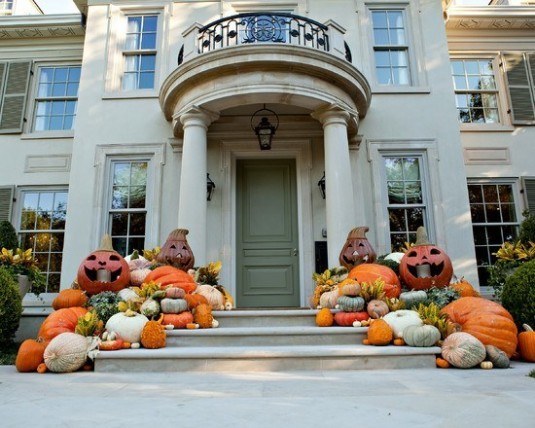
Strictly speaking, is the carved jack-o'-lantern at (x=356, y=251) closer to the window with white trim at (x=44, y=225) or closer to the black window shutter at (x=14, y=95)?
the window with white trim at (x=44, y=225)

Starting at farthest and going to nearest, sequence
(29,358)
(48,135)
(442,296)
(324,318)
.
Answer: (48,135) < (442,296) < (324,318) < (29,358)

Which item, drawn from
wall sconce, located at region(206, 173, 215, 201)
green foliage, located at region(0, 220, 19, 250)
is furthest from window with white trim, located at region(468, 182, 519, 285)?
green foliage, located at region(0, 220, 19, 250)

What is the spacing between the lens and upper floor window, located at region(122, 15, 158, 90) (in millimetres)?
7727

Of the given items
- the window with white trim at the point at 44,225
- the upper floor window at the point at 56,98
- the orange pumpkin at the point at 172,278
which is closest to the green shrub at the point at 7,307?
the orange pumpkin at the point at 172,278

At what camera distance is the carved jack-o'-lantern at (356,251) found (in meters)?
5.25

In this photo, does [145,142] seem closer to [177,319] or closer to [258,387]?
[177,319]

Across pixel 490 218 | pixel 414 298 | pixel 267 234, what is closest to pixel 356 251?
pixel 414 298

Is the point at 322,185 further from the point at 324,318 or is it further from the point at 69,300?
the point at 69,300

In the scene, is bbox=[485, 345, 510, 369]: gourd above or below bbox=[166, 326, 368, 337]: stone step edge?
below

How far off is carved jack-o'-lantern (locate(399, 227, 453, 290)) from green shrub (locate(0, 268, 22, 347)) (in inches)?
179

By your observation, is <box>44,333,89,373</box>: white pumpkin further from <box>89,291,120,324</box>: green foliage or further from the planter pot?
the planter pot

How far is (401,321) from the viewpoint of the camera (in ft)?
13.1

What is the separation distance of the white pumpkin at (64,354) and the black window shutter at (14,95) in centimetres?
611

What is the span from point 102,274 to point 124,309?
766mm
